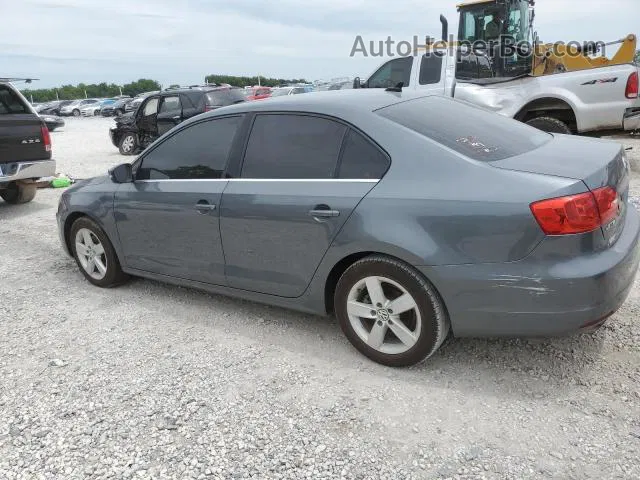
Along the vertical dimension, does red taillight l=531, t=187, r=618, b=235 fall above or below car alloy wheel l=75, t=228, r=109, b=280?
above

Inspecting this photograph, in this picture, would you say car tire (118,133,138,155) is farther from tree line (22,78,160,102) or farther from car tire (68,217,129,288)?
tree line (22,78,160,102)

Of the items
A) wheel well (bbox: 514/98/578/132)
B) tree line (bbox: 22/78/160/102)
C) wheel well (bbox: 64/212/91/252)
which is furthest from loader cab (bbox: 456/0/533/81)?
tree line (bbox: 22/78/160/102)

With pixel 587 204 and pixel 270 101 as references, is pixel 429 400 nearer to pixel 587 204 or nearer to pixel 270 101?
pixel 587 204

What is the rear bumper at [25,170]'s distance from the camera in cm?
733

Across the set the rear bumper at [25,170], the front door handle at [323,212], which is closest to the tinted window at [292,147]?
the front door handle at [323,212]

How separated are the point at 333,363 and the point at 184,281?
138 cm

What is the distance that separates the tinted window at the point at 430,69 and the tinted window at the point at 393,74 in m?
0.24

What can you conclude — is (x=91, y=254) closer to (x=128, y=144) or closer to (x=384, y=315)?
(x=384, y=315)

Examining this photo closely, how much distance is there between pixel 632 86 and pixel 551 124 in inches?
43.9

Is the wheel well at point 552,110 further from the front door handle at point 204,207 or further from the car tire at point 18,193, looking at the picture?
the car tire at point 18,193

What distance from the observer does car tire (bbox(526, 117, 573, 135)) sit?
310 inches

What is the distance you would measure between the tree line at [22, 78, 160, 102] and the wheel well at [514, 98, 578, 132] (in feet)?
230

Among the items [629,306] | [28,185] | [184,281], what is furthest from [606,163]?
[28,185]

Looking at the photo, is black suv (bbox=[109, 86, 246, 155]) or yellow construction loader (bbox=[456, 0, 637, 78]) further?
black suv (bbox=[109, 86, 246, 155])
